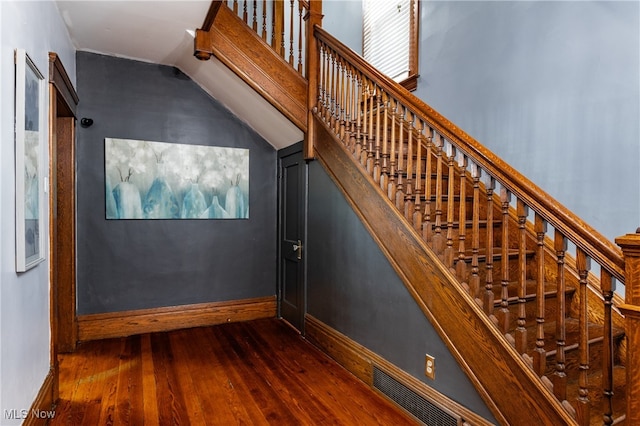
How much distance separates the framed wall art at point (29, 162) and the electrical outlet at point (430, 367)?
2.13m

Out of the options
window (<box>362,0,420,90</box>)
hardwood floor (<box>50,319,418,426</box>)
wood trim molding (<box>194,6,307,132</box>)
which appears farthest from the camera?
window (<box>362,0,420,90</box>)

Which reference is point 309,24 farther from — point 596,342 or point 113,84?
point 596,342

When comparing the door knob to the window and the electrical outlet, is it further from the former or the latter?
the window

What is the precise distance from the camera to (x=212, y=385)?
2.66 meters

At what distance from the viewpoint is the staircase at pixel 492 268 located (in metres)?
1.55

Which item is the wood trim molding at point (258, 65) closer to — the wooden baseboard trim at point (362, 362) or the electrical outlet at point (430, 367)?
the wooden baseboard trim at point (362, 362)

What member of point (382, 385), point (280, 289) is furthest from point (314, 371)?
point (280, 289)

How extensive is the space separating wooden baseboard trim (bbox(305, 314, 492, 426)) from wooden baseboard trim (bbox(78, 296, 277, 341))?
2.95ft

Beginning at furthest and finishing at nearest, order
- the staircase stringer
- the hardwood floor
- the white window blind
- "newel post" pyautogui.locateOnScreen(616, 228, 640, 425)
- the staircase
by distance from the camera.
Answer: the white window blind
the hardwood floor
the staircase stringer
the staircase
"newel post" pyautogui.locateOnScreen(616, 228, 640, 425)

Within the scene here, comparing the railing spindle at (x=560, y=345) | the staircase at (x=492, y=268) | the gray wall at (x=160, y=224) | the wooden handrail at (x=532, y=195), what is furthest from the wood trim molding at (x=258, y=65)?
the railing spindle at (x=560, y=345)

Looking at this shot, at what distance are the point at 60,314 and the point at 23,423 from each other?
1.76 m


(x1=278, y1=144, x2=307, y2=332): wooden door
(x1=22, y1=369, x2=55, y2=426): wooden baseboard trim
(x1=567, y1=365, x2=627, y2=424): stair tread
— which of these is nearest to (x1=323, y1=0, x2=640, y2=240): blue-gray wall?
(x1=567, y1=365, x2=627, y2=424): stair tread

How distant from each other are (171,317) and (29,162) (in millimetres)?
2395

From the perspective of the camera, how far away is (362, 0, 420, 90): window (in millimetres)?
3830
